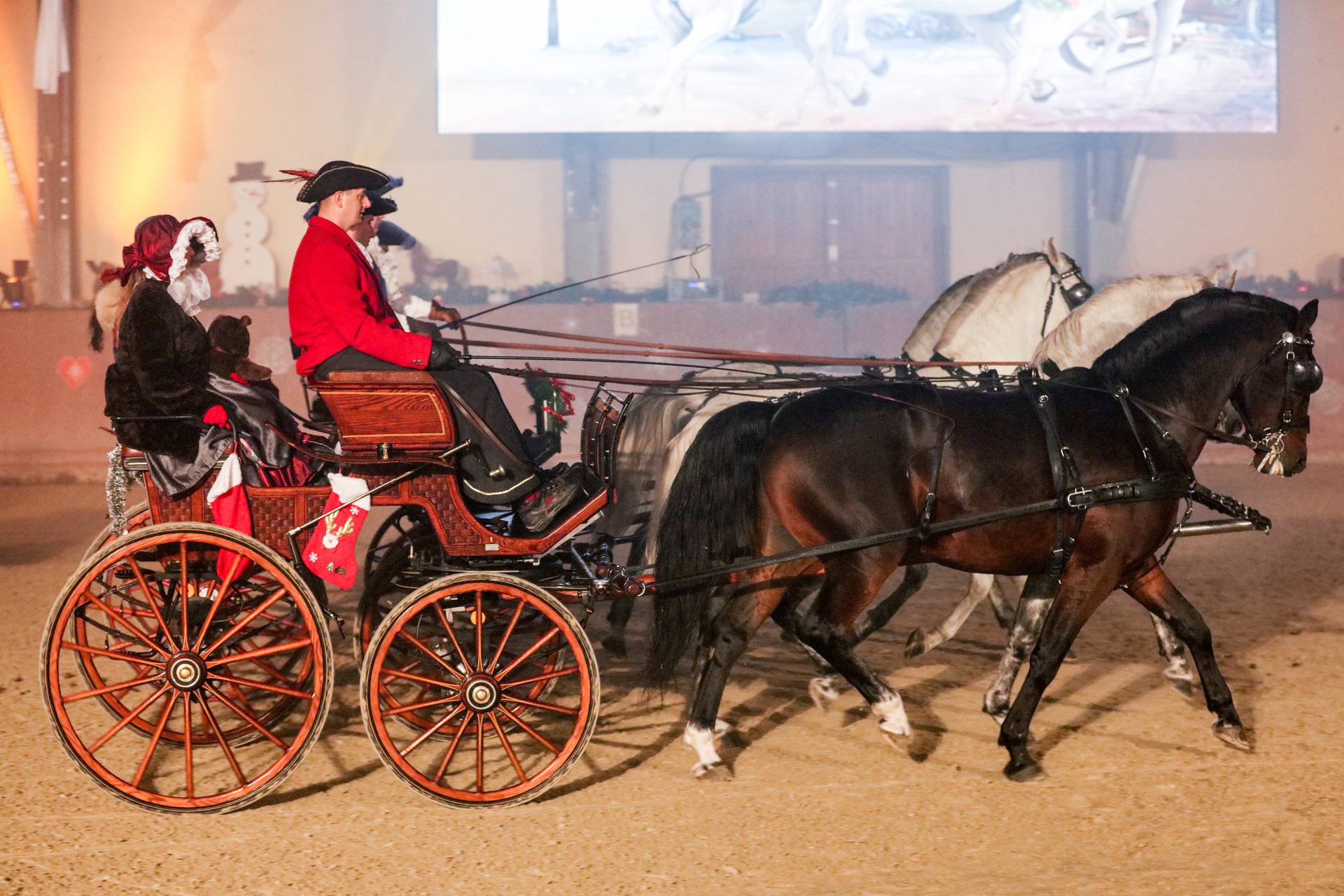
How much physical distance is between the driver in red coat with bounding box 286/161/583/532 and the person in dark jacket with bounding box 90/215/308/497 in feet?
0.81

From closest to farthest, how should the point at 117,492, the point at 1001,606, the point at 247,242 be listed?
the point at 117,492, the point at 1001,606, the point at 247,242

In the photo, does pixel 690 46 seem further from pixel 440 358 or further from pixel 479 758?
pixel 479 758

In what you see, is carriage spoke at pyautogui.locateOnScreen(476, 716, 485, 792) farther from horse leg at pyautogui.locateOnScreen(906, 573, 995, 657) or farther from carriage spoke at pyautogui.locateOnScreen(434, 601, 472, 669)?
horse leg at pyautogui.locateOnScreen(906, 573, 995, 657)

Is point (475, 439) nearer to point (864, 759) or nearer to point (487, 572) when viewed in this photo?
point (487, 572)

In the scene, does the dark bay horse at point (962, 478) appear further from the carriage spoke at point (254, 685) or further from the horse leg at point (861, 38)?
the horse leg at point (861, 38)

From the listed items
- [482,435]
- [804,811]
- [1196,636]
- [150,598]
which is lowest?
[804,811]

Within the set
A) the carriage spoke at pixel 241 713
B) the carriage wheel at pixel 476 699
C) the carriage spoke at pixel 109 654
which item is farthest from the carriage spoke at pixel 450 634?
the carriage spoke at pixel 109 654

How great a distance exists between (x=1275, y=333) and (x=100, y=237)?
13131 mm

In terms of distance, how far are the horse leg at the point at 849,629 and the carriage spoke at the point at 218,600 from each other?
1712mm

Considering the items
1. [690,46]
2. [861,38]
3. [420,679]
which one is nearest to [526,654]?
[420,679]

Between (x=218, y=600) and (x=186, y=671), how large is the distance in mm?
234

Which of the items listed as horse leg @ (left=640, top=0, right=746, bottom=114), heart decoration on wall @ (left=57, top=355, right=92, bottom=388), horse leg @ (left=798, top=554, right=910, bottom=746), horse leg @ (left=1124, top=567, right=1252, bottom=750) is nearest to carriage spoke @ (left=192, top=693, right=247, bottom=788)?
horse leg @ (left=798, top=554, right=910, bottom=746)

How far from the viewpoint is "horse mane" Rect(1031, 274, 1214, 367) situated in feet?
16.1

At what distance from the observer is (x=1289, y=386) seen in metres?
3.95
